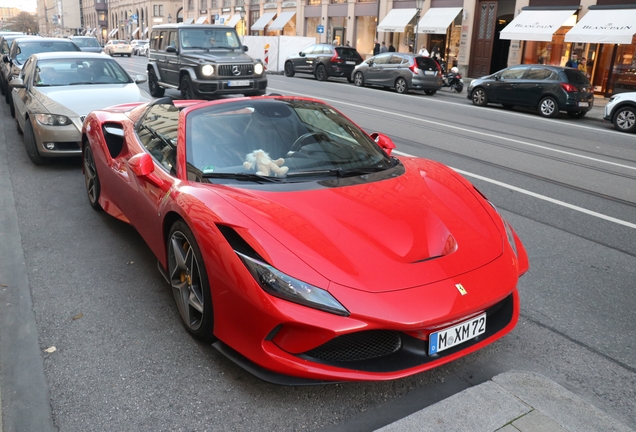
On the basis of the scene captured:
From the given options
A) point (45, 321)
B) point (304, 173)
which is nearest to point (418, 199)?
point (304, 173)

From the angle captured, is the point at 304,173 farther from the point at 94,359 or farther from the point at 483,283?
the point at 94,359

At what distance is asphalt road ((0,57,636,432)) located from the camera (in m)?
2.82

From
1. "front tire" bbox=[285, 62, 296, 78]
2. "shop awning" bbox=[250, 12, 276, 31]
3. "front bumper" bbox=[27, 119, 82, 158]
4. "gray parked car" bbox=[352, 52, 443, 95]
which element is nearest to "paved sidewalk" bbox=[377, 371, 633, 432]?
"front bumper" bbox=[27, 119, 82, 158]

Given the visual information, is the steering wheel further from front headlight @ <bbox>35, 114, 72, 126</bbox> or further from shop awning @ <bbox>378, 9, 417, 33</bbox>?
shop awning @ <bbox>378, 9, 417, 33</bbox>

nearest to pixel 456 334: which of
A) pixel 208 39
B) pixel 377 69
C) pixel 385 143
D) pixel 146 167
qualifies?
pixel 385 143

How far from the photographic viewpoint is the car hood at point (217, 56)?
14268mm

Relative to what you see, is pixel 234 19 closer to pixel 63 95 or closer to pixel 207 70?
pixel 207 70

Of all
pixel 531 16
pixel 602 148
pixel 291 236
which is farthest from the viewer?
pixel 531 16

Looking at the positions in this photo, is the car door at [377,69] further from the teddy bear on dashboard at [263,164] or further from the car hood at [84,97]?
the teddy bear on dashboard at [263,164]

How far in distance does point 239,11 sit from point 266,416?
174 ft

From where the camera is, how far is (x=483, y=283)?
2.91 m

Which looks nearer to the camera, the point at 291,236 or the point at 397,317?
the point at 397,317

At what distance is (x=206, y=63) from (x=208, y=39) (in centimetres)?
153

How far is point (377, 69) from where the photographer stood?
22.9 meters
